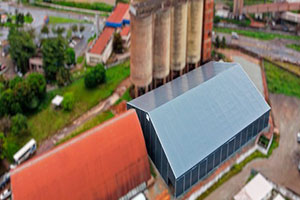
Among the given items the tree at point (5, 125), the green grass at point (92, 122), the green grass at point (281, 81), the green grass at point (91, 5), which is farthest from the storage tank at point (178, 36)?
the green grass at point (91, 5)

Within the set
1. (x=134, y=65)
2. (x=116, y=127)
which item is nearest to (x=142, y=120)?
(x=116, y=127)

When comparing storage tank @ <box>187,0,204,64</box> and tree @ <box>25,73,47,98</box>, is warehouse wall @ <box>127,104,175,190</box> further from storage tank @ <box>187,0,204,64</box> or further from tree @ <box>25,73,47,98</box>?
tree @ <box>25,73,47,98</box>

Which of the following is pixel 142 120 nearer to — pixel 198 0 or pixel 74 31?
pixel 198 0

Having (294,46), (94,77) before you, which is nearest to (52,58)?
(94,77)

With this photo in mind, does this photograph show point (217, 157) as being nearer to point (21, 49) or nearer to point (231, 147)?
point (231, 147)

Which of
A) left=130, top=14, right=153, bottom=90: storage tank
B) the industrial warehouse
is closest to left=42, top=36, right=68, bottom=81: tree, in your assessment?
left=130, top=14, right=153, bottom=90: storage tank
